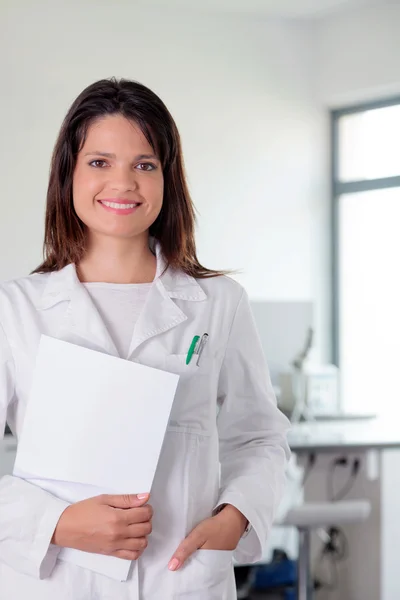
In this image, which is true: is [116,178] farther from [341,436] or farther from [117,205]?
[341,436]

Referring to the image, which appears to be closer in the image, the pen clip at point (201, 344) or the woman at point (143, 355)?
the woman at point (143, 355)

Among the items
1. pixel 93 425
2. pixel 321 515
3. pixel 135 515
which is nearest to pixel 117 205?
pixel 93 425

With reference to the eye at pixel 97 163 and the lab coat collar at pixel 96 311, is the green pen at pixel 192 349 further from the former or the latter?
the eye at pixel 97 163

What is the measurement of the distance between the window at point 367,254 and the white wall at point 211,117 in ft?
0.43

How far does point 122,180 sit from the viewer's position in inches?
51.6

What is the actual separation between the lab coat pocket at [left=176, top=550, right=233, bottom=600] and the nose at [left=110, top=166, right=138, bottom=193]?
0.55 meters

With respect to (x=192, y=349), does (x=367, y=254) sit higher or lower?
higher

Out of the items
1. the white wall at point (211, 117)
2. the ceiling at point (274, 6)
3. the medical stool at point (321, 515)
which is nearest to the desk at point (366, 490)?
the medical stool at point (321, 515)

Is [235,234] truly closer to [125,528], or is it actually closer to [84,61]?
[84,61]

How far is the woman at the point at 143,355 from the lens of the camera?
4.07 ft

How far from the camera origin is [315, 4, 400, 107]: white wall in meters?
4.70

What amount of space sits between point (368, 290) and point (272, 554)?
1.71 m

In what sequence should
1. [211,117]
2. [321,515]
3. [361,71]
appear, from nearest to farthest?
[321,515] → [211,117] → [361,71]

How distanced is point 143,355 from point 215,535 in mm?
287
